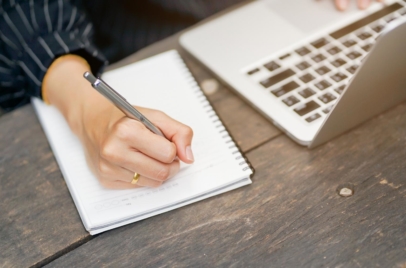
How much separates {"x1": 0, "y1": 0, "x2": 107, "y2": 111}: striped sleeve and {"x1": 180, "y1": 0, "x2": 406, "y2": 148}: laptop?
20 centimetres

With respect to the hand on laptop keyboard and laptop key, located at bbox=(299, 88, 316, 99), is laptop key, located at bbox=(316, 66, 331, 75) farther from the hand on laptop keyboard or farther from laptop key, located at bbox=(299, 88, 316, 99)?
the hand on laptop keyboard

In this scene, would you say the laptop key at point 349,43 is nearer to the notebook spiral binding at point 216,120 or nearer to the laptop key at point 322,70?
the laptop key at point 322,70

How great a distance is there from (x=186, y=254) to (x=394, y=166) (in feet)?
1.00

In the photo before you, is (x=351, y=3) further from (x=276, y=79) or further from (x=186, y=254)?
(x=186, y=254)

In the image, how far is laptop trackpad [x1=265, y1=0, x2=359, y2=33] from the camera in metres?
0.78

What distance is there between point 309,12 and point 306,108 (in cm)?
24

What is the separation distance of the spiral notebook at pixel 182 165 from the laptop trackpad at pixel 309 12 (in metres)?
0.22

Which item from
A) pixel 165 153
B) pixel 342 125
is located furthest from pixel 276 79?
pixel 165 153

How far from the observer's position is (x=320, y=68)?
0.69 metres

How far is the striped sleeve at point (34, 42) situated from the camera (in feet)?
2.43

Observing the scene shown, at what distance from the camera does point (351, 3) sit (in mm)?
799

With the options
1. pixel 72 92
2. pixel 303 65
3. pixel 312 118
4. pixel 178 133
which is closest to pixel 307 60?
pixel 303 65

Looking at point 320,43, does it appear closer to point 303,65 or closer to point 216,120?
point 303,65

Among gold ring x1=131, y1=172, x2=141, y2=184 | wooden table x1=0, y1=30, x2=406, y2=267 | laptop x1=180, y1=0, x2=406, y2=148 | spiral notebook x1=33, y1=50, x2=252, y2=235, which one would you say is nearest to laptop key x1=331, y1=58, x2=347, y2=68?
laptop x1=180, y1=0, x2=406, y2=148
